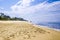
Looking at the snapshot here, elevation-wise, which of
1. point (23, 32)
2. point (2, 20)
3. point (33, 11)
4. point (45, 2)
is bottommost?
point (23, 32)

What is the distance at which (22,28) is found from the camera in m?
3.34

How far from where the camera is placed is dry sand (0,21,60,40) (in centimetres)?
308

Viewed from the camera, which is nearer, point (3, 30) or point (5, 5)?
point (3, 30)

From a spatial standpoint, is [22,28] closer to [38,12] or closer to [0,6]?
[38,12]

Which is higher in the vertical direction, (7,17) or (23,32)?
(7,17)

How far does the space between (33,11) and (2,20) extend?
2.76 feet

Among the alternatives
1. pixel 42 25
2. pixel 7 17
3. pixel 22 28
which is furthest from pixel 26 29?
pixel 7 17

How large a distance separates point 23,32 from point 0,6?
103 cm

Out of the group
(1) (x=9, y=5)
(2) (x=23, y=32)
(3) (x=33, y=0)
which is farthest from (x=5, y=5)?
(2) (x=23, y=32)

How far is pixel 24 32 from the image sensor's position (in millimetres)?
3221

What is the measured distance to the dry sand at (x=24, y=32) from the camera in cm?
308

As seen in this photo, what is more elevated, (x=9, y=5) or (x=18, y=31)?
(x=9, y=5)

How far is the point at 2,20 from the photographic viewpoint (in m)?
3.69

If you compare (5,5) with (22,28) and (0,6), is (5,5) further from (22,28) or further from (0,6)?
(22,28)
